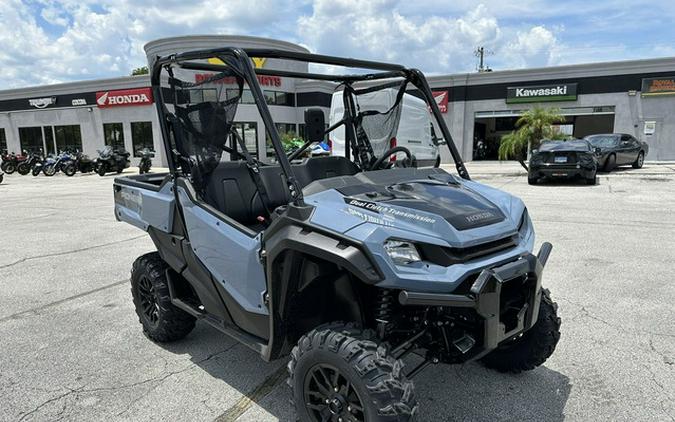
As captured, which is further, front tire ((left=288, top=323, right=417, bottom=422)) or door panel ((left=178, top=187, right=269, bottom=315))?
door panel ((left=178, top=187, right=269, bottom=315))

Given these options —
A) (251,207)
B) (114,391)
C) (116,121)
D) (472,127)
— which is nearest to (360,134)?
(251,207)

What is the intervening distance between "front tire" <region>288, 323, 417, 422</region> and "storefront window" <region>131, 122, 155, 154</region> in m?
29.0

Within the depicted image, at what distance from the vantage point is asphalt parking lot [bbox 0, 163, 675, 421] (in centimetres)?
275

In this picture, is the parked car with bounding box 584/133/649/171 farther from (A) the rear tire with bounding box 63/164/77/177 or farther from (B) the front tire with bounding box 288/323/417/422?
(A) the rear tire with bounding box 63/164/77/177

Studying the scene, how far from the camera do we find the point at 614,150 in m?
17.0

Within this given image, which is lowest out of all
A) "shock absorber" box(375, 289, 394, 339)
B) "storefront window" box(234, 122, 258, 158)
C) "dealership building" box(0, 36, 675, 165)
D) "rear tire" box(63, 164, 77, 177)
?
"rear tire" box(63, 164, 77, 177)

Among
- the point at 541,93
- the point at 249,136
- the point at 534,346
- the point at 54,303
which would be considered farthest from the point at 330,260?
the point at 541,93


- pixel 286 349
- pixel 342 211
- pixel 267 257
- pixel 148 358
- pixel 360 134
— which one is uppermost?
pixel 360 134

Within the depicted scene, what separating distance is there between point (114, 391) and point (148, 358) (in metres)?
0.46

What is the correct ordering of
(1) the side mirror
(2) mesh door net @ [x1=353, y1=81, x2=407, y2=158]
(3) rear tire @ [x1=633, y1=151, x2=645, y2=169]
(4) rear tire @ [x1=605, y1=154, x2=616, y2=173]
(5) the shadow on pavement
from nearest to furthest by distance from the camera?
(5) the shadow on pavement < (1) the side mirror < (2) mesh door net @ [x1=353, y1=81, x2=407, y2=158] < (4) rear tire @ [x1=605, y1=154, x2=616, y2=173] < (3) rear tire @ [x1=633, y1=151, x2=645, y2=169]

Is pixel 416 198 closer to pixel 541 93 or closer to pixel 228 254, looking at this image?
pixel 228 254

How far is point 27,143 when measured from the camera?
33.2m

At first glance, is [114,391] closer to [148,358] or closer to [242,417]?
[148,358]

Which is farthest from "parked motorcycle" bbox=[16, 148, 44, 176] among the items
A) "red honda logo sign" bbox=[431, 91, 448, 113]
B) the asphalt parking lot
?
"red honda logo sign" bbox=[431, 91, 448, 113]
